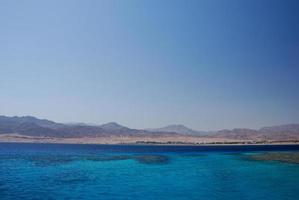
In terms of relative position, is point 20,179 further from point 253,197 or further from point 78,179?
point 253,197

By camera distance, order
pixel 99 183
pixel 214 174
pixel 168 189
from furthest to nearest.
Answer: pixel 214 174 < pixel 99 183 < pixel 168 189

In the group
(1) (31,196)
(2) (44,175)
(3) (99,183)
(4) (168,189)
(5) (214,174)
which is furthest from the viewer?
(5) (214,174)

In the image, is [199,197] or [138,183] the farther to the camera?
[138,183]

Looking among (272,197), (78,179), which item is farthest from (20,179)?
(272,197)

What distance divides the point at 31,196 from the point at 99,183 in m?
Answer: 8.09

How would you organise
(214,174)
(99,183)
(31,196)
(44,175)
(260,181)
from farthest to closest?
1. (214,174)
2. (44,175)
3. (260,181)
4. (99,183)
5. (31,196)

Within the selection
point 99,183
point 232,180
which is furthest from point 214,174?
point 99,183

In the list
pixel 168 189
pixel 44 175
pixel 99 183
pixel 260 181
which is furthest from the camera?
pixel 44 175

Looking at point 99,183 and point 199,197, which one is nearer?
point 199,197

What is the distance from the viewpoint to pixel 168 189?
29516 millimetres

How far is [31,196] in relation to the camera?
83.7ft

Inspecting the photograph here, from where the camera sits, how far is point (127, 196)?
26281 mm

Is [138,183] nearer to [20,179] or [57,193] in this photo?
[57,193]

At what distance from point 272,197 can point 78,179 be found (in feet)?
65.0
